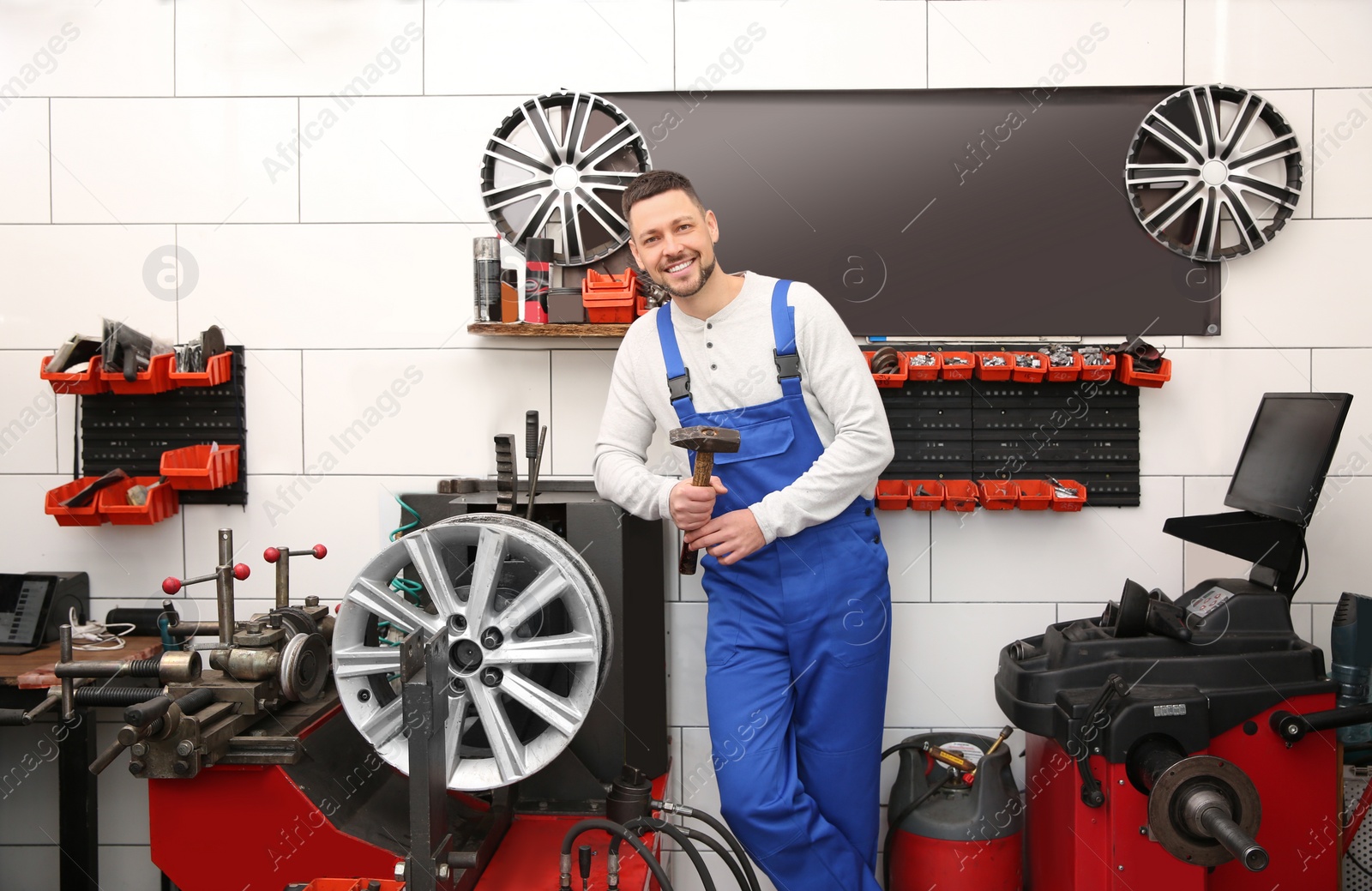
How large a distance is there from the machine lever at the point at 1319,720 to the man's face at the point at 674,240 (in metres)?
1.61

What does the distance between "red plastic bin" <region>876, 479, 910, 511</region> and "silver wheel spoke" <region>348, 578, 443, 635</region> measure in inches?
51.4

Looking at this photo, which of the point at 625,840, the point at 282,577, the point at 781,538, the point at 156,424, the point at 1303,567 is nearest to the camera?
the point at 625,840

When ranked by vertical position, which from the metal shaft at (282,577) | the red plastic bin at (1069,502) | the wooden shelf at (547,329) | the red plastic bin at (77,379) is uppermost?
the wooden shelf at (547,329)

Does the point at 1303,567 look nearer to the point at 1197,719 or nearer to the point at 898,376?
the point at 1197,719

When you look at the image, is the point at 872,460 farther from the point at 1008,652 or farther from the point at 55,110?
the point at 55,110

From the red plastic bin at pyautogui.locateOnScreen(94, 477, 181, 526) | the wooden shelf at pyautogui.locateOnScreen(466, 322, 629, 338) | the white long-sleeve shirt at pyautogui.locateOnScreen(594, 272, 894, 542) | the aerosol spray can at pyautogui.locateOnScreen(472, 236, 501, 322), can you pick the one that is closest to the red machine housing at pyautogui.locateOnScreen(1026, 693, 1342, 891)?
the white long-sleeve shirt at pyautogui.locateOnScreen(594, 272, 894, 542)

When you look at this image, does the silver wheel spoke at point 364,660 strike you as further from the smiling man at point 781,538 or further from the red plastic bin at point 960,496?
the red plastic bin at point 960,496

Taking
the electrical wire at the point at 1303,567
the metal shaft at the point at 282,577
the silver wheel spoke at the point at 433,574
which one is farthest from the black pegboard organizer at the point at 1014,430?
the metal shaft at the point at 282,577

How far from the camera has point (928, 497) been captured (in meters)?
2.41

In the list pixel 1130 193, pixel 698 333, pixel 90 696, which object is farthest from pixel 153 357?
pixel 1130 193

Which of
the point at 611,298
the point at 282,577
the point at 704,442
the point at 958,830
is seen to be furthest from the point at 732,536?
the point at 282,577

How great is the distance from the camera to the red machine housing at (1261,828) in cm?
179

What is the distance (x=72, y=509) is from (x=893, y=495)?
2396 mm

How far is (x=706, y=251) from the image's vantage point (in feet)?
6.55
